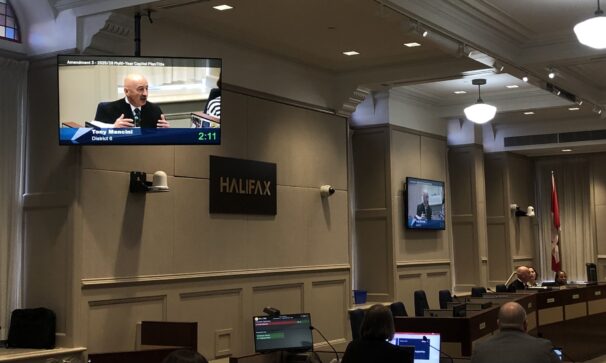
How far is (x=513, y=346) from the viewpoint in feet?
11.4

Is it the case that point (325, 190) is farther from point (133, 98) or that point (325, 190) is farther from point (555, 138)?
point (555, 138)

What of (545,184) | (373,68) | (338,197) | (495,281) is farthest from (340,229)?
(545,184)

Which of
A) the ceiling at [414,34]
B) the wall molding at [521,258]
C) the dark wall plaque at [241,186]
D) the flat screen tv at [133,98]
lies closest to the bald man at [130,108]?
the flat screen tv at [133,98]

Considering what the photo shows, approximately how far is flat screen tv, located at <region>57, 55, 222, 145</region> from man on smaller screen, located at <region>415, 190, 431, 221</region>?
17.6ft

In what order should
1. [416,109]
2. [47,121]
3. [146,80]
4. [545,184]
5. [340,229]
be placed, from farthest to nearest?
[545,184], [416,109], [340,229], [47,121], [146,80]

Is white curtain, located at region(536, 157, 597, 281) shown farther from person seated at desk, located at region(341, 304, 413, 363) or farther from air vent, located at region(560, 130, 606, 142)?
person seated at desk, located at region(341, 304, 413, 363)

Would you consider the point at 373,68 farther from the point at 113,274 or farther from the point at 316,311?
the point at 113,274

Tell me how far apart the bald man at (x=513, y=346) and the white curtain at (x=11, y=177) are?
3.75 metres

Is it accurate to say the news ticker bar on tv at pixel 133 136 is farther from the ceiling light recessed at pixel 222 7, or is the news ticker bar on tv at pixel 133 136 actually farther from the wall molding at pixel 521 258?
the wall molding at pixel 521 258

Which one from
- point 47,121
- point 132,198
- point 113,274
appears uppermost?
point 47,121

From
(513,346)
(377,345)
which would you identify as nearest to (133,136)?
(377,345)

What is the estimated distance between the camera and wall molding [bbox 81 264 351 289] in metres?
5.78

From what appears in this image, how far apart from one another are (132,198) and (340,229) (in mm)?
3226

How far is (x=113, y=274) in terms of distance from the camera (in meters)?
5.89
